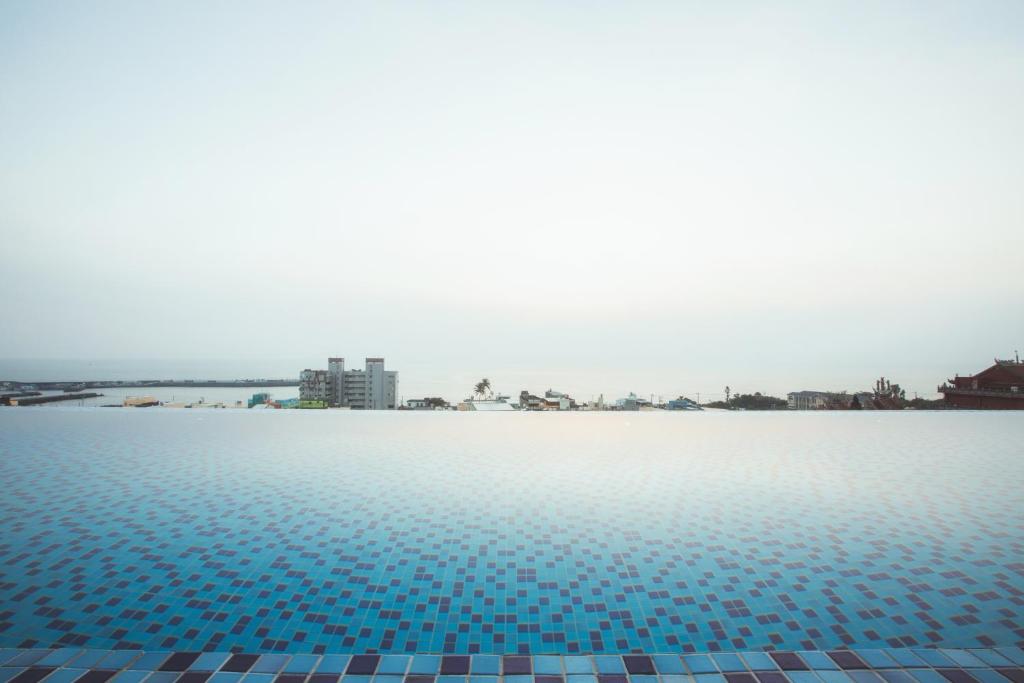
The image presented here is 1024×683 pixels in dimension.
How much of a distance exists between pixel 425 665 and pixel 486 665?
9.9 inches

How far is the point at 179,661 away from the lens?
173 cm

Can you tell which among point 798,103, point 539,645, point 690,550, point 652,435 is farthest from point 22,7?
point 798,103

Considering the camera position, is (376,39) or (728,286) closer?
(376,39)

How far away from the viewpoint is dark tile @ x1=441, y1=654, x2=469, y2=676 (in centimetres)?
173


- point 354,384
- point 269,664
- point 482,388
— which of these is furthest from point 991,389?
point 354,384

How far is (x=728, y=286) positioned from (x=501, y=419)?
548 inches

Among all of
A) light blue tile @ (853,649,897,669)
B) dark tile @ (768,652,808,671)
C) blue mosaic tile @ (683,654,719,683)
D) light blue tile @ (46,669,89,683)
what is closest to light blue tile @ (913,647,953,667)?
light blue tile @ (853,649,897,669)

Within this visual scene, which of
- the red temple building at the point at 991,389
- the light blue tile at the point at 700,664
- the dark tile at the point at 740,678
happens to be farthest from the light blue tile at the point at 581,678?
the red temple building at the point at 991,389

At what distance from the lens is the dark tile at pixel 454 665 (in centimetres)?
173

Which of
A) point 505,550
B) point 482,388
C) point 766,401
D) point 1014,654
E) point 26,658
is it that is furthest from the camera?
point 482,388

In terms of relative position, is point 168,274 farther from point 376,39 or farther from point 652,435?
point 652,435

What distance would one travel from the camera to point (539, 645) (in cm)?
321

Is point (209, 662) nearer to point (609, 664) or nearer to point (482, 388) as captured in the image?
point (609, 664)

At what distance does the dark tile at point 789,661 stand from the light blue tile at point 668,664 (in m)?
0.40
